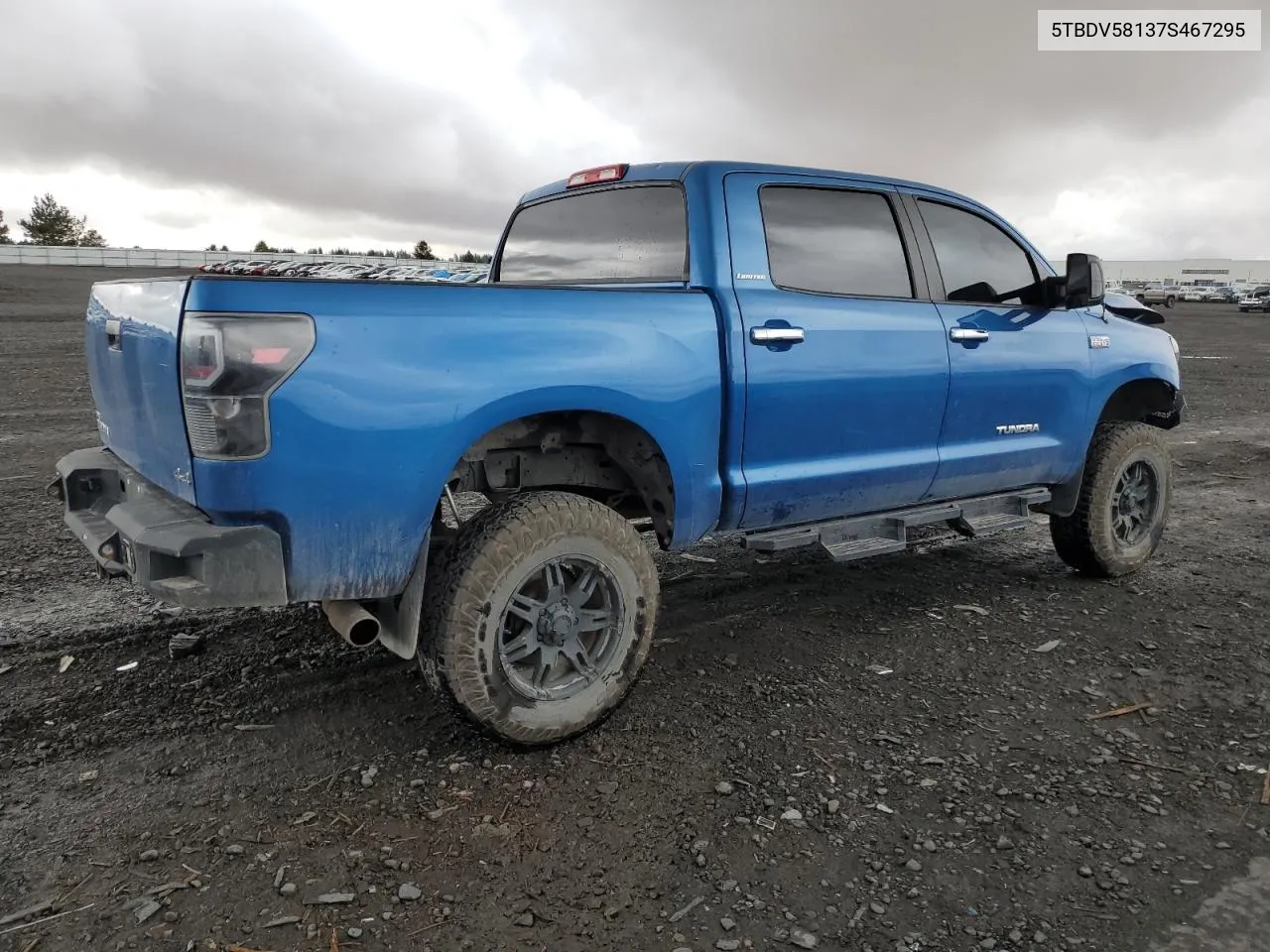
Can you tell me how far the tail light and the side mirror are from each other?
11.7ft

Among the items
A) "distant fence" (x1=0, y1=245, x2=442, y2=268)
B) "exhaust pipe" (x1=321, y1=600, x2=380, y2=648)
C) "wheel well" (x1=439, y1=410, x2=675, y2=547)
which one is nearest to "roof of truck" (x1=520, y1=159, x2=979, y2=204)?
"wheel well" (x1=439, y1=410, x2=675, y2=547)

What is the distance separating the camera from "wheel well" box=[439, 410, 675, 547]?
128 inches

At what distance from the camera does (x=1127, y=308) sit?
5355 millimetres

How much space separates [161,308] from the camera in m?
2.62

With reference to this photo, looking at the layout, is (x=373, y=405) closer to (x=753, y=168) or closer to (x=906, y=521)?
(x=753, y=168)

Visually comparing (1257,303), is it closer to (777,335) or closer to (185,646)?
(777,335)

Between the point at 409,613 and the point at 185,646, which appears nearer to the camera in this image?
the point at 409,613

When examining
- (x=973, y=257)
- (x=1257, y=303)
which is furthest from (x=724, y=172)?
(x=1257, y=303)

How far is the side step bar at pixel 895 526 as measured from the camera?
12.5ft

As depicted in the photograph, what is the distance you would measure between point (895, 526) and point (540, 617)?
6.06ft

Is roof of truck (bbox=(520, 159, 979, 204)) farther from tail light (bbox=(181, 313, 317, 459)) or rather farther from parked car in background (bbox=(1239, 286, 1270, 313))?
parked car in background (bbox=(1239, 286, 1270, 313))

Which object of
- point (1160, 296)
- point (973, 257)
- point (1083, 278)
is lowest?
point (1083, 278)


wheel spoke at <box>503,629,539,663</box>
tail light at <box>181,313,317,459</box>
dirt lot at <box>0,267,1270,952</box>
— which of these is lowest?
dirt lot at <box>0,267,1270,952</box>

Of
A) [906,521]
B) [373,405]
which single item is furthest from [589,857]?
[906,521]
